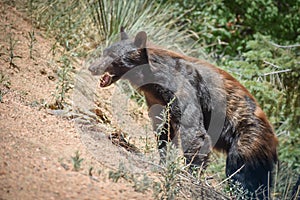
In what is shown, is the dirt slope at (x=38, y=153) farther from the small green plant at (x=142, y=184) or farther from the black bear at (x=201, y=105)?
the black bear at (x=201, y=105)

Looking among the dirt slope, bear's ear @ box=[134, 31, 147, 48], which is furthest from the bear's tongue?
the dirt slope

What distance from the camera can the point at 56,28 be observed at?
27.7 feet

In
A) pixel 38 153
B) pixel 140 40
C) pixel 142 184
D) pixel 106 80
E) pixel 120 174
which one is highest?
pixel 140 40

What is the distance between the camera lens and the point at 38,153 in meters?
4.20

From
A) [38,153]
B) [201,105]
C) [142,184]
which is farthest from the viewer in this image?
[201,105]

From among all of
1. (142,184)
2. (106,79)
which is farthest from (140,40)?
(142,184)

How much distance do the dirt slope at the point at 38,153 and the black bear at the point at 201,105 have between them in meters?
1.06

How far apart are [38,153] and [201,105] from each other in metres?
2.67

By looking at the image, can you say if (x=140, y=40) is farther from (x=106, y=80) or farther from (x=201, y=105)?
(x=201, y=105)

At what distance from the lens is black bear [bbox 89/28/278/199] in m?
6.11

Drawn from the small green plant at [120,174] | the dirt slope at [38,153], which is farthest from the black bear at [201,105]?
the small green plant at [120,174]

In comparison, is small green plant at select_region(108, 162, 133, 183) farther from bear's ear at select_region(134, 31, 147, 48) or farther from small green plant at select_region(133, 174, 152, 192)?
bear's ear at select_region(134, 31, 147, 48)

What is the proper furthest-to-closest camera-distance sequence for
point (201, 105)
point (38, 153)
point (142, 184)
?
point (201, 105) < point (38, 153) < point (142, 184)

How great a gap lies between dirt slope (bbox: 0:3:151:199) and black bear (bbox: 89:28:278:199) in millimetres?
1055
